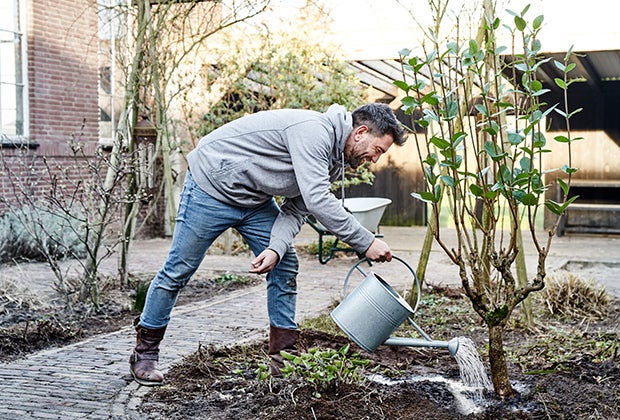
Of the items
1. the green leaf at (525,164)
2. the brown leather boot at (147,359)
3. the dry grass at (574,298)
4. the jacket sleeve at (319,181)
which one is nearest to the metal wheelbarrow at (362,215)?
the dry grass at (574,298)

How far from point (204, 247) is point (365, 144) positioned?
3.30 feet

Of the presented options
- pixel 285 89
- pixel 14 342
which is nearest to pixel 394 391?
pixel 14 342

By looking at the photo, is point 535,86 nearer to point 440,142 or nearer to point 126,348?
point 440,142

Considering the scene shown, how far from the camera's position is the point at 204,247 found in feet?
14.2

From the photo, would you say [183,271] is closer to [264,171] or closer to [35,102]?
[264,171]

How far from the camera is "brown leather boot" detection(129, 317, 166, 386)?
4.34m

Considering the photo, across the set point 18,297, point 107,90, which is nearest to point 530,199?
point 18,297

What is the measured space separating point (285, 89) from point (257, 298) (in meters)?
4.07

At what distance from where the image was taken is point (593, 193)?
52.5ft

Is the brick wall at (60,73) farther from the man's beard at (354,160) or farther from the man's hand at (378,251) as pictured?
the man's hand at (378,251)

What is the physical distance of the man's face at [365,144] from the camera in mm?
4020

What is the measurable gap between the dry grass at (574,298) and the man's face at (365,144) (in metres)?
3.12

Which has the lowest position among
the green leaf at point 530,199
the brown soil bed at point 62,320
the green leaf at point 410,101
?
the brown soil bed at point 62,320

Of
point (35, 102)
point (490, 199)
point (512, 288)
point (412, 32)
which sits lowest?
point (512, 288)
